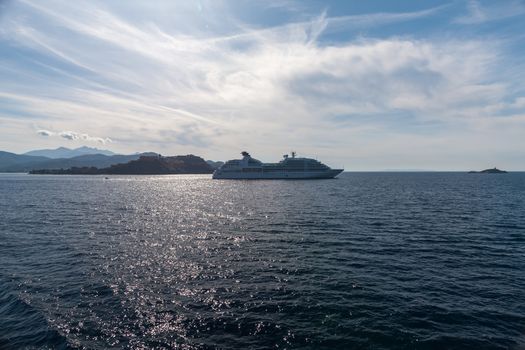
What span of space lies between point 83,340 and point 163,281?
278 inches

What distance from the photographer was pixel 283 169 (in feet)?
564

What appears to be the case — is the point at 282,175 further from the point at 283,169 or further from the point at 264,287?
the point at 264,287

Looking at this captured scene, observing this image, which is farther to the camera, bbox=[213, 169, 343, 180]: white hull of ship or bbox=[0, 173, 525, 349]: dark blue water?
bbox=[213, 169, 343, 180]: white hull of ship

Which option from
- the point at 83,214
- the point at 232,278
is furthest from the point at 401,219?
the point at 83,214

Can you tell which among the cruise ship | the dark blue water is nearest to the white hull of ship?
the cruise ship

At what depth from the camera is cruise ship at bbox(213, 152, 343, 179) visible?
170 m

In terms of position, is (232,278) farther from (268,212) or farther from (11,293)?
(268,212)

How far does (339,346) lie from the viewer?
13.3 m

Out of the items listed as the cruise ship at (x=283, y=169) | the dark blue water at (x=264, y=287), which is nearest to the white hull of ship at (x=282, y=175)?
the cruise ship at (x=283, y=169)

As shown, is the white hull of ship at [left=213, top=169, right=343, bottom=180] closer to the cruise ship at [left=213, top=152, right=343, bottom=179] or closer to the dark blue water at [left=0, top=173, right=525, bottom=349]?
A: the cruise ship at [left=213, top=152, right=343, bottom=179]

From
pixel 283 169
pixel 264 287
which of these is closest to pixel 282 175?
pixel 283 169

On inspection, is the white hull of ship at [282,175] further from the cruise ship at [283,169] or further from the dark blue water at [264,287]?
the dark blue water at [264,287]

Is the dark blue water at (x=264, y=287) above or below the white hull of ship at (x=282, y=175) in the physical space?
below

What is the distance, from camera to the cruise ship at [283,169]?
6688 inches
